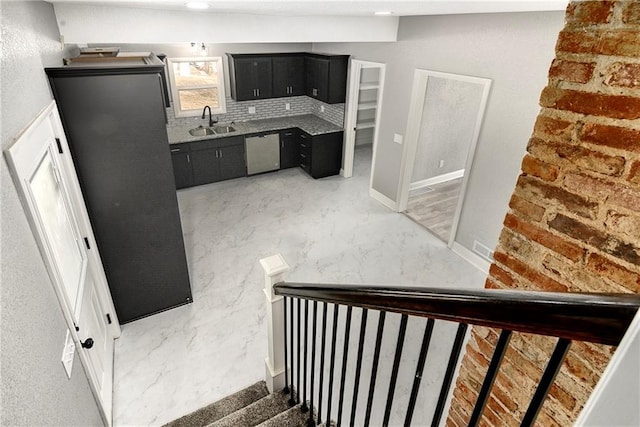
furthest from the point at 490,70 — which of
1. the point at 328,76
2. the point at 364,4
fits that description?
the point at 328,76

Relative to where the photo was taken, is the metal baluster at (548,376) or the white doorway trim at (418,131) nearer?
the metal baluster at (548,376)

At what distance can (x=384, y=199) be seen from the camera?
5.59 metres

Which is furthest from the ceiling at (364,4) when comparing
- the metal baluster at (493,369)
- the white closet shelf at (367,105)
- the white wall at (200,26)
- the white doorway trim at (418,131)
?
the white closet shelf at (367,105)

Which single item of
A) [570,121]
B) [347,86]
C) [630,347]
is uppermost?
[570,121]

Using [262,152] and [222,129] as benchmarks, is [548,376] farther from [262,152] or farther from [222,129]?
[222,129]

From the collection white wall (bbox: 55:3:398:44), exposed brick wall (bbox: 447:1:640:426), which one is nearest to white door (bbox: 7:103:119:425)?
white wall (bbox: 55:3:398:44)

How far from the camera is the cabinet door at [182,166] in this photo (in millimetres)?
5562

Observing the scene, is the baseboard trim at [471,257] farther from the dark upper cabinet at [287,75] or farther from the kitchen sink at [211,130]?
the kitchen sink at [211,130]

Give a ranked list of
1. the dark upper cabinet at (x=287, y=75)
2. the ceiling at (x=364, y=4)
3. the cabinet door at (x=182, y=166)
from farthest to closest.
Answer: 1. the dark upper cabinet at (x=287, y=75)
2. the cabinet door at (x=182, y=166)
3. the ceiling at (x=364, y=4)

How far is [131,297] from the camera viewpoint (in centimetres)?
326

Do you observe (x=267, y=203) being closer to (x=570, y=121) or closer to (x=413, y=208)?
(x=413, y=208)

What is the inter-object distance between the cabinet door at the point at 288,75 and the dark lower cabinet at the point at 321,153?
0.83 meters

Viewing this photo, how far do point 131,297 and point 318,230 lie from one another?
2418mm

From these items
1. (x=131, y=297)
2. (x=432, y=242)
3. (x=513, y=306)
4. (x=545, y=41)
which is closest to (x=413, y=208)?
(x=432, y=242)
